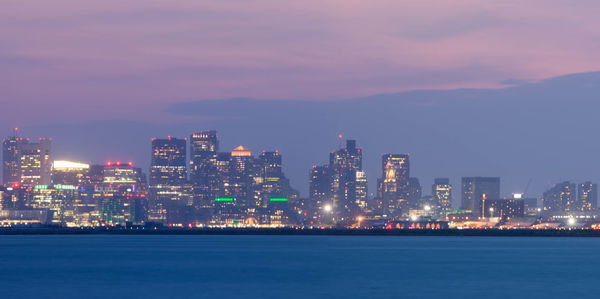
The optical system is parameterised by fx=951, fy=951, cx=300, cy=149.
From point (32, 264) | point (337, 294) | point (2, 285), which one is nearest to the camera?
point (337, 294)

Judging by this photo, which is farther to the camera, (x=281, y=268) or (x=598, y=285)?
(x=281, y=268)

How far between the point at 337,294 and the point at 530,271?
131ft

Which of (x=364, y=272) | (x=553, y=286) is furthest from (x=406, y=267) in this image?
(x=553, y=286)

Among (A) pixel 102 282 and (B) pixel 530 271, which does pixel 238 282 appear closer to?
(A) pixel 102 282

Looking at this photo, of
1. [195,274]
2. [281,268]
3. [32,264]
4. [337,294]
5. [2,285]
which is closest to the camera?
[337,294]

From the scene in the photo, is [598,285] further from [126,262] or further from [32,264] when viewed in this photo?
[32,264]

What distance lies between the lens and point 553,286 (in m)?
102

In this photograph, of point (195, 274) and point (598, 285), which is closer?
point (598, 285)

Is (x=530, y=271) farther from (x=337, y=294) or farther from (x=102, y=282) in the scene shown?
(x=102, y=282)

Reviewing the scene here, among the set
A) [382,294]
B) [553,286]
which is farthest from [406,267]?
[382,294]

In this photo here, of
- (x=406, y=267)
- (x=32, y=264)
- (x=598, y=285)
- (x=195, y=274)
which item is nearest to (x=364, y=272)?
(x=406, y=267)

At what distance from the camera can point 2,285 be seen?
98.6 m

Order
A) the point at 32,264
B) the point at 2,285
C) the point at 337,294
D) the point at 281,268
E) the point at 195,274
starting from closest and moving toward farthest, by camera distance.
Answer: the point at 337,294, the point at 2,285, the point at 195,274, the point at 281,268, the point at 32,264

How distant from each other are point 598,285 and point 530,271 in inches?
723
